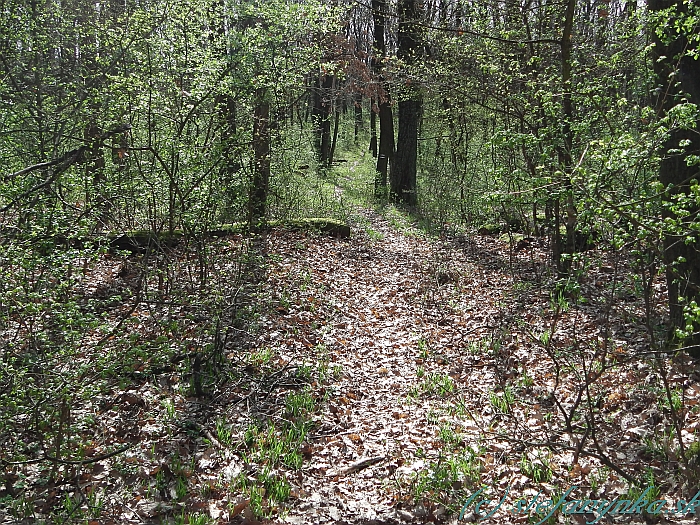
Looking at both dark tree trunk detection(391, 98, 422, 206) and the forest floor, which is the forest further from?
dark tree trunk detection(391, 98, 422, 206)

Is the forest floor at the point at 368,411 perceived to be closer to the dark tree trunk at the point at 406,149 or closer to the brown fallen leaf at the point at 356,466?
the brown fallen leaf at the point at 356,466

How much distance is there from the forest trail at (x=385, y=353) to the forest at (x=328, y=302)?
0.03 m

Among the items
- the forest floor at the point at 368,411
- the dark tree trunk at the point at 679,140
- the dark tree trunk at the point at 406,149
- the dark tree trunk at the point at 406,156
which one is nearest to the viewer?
the forest floor at the point at 368,411

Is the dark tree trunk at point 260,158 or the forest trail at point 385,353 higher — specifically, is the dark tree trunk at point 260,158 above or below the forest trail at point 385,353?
above

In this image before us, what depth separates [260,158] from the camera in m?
8.60

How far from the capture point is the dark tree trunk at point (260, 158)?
8.34 m

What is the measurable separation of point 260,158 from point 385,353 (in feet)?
13.9

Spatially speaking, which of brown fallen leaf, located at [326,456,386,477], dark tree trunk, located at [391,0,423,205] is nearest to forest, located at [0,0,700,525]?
brown fallen leaf, located at [326,456,386,477]

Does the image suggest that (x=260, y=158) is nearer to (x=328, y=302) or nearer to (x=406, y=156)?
(x=328, y=302)

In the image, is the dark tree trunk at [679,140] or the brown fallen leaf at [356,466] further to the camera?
the dark tree trunk at [679,140]

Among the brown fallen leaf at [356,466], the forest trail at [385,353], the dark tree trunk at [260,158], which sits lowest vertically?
the brown fallen leaf at [356,466]

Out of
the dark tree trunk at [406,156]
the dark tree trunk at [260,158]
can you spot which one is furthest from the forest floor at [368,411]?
the dark tree trunk at [406,156]

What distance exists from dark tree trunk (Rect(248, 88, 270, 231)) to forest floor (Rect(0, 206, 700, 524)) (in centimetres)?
138

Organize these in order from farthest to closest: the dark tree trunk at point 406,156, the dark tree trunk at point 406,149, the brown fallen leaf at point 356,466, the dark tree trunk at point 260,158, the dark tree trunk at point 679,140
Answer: the dark tree trunk at point 406,156, the dark tree trunk at point 406,149, the dark tree trunk at point 260,158, the dark tree trunk at point 679,140, the brown fallen leaf at point 356,466
